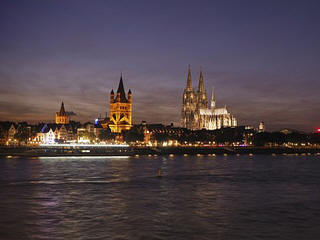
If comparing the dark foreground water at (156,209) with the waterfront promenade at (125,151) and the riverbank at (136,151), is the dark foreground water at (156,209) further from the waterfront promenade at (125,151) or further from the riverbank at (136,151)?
the waterfront promenade at (125,151)

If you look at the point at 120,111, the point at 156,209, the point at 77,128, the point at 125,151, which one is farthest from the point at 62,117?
the point at 156,209

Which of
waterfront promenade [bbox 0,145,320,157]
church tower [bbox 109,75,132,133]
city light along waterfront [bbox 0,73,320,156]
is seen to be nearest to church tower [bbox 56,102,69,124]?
city light along waterfront [bbox 0,73,320,156]

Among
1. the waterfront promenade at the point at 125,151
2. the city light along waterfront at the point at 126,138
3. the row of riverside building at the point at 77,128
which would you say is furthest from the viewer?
the row of riverside building at the point at 77,128

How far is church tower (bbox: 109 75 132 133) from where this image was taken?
181m

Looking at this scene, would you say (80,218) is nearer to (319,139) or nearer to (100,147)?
(100,147)

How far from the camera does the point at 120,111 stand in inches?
7205

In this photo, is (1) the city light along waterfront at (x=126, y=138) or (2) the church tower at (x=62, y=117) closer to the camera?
(1) the city light along waterfront at (x=126, y=138)

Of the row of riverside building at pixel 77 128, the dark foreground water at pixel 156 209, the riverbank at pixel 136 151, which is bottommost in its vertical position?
the dark foreground water at pixel 156 209

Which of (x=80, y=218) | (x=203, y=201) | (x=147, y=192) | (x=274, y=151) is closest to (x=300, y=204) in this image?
(x=203, y=201)

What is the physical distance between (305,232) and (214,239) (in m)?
5.51

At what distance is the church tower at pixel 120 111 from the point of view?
180625mm

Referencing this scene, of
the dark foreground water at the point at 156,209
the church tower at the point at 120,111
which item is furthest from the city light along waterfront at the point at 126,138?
the dark foreground water at the point at 156,209

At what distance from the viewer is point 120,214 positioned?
26609 mm

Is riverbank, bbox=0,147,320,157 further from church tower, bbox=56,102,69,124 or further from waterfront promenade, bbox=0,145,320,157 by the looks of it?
church tower, bbox=56,102,69,124
